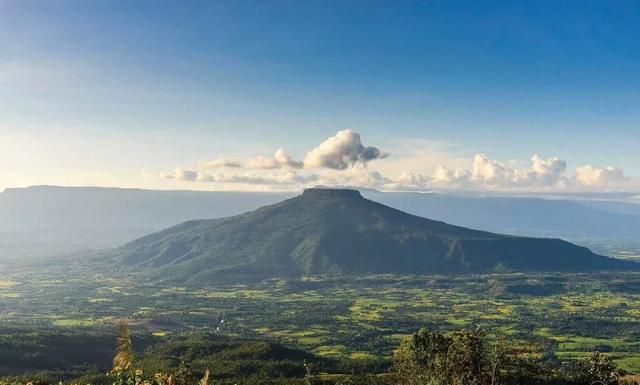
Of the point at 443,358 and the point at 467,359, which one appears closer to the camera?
the point at 467,359

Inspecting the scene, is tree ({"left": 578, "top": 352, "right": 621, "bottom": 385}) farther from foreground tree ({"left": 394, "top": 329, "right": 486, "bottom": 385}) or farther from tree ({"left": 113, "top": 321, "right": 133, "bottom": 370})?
tree ({"left": 113, "top": 321, "right": 133, "bottom": 370})

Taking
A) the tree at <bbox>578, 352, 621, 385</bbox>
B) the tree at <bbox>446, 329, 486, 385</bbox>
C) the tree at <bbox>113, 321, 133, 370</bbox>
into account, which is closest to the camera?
the tree at <bbox>113, 321, 133, 370</bbox>

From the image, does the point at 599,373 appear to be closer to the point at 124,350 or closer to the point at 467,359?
the point at 467,359

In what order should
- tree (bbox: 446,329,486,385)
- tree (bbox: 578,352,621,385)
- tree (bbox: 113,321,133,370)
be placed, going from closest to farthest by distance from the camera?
tree (bbox: 113,321,133,370), tree (bbox: 446,329,486,385), tree (bbox: 578,352,621,385)

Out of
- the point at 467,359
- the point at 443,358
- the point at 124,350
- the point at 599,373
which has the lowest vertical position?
the point at 599,373

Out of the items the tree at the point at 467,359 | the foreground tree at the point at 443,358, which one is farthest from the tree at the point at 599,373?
the foreground tree at the point at 443,358

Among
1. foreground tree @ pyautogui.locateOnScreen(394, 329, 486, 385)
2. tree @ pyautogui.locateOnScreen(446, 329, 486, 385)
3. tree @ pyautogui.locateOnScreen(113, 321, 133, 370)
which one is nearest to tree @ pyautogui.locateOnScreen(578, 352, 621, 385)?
tree @ pyautogui.locateOnScreen(446, 329, 486, 385)

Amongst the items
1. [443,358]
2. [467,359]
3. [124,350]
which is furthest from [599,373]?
[124,350]

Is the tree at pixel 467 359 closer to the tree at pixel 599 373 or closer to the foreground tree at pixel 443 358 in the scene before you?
the foreground tree at pixel 443 358

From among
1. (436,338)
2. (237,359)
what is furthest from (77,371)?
(436,338)

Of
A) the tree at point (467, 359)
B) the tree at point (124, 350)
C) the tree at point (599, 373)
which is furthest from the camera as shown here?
the tree at point (599, 373)

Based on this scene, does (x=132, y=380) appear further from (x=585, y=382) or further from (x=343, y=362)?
(x=343, y=362)

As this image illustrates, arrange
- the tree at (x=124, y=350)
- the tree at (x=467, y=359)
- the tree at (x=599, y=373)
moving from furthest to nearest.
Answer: the tree at (x=599, y=373) < the tree at (x=467, y=359) < the tree at (x=124, y=350)
